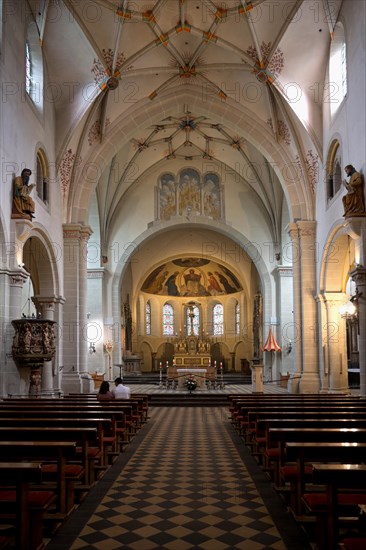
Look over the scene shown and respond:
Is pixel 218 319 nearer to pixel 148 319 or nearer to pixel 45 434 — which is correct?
pixel 148 319

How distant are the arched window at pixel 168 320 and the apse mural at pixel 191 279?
1.09 meters

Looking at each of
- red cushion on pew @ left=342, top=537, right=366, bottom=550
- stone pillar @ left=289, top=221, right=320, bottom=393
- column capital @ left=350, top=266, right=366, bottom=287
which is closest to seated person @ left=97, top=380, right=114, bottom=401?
column capital @ left=350, top=266, right=366, bottom=287

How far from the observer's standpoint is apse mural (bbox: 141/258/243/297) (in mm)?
Answer: 40719

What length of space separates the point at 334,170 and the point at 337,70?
9.76 feet

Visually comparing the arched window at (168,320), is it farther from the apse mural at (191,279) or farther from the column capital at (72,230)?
the column capital at (72,230)

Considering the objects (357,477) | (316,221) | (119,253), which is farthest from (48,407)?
(119,253)

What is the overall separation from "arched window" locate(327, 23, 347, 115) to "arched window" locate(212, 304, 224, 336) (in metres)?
24.5

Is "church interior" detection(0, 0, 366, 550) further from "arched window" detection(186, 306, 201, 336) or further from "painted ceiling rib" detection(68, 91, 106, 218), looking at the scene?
"arched window" detection(186, 306, 201, 336)

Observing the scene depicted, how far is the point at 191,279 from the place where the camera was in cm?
4197

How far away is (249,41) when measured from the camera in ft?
63.0

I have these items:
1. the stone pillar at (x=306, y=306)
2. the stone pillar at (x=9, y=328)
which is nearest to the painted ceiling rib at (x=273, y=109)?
the stone pillar at (x=306, y=306)

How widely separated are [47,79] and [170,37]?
14.3 ft

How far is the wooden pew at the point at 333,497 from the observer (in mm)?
4383

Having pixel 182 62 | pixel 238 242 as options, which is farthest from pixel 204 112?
pixel 238 242
